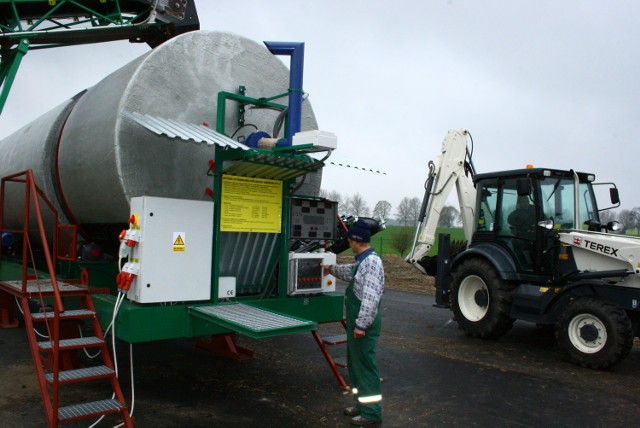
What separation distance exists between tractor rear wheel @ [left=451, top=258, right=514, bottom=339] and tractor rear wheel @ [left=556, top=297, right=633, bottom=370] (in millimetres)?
1079

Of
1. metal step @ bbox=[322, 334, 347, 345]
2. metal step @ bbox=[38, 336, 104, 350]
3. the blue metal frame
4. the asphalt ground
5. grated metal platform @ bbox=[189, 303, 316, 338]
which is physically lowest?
the asphalt ground

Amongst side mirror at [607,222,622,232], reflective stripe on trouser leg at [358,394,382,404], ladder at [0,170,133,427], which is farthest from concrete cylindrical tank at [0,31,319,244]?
side mirror at [607,222,622,232]

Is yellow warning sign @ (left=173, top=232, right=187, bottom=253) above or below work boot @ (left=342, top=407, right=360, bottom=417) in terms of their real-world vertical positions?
above

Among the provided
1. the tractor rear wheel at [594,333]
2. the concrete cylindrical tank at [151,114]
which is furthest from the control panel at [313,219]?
the tractor rear wheel at [594,333]

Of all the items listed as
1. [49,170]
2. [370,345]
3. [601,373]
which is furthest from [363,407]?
[49,170]

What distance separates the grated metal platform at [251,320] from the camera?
4.08 meters

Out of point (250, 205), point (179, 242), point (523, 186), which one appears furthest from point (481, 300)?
point (179, 242)

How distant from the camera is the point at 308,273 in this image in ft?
18.1

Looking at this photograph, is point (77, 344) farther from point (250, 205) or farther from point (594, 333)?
point (594, 333)

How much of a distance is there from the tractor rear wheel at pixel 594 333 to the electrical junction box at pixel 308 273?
3.59m

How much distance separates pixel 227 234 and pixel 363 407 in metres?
1.99

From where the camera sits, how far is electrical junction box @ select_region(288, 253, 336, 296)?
5.43 m

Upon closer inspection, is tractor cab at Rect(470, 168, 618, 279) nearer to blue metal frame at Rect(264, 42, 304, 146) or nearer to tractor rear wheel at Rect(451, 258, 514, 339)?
tractor rear wheel at Rect(451, 258, 514, 339)

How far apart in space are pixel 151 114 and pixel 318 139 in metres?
1.56
